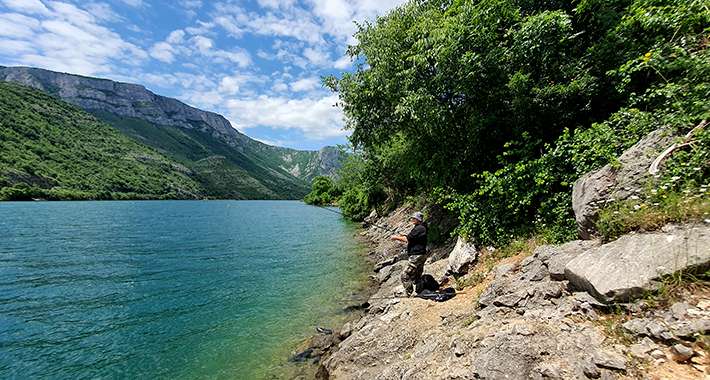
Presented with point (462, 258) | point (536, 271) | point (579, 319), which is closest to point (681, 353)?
point (579, 319)

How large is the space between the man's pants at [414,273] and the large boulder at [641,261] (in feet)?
18.5

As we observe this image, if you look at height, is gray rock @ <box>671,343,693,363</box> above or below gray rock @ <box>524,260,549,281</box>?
below

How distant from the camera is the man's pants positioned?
11.9 metres

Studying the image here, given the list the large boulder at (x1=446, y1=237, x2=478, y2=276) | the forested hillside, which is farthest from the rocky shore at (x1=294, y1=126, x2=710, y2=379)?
the large boulder at (x1=446, y1=237, x2=478, y2=276)

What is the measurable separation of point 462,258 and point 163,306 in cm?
1479

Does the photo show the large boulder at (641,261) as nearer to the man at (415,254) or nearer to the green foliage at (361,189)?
the man at (415,254)

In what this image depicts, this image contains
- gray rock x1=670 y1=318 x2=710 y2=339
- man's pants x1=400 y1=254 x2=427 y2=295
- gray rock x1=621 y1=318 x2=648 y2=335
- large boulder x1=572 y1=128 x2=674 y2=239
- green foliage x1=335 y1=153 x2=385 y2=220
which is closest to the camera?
gray rock x1=670 y1=318 x2=710 y2=339

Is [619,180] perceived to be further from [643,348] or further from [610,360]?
[610,360]

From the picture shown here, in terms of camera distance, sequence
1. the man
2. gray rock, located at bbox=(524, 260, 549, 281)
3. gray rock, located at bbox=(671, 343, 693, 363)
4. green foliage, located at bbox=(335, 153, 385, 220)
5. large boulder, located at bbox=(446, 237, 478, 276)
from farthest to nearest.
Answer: green foliage, located at bbox=(335, 153, 385, 220)
large boulder, located at bbox=(446, 237, 478, 276)
the man
gray rock, located at bbox=(524, 260, 549, 281)
gray rock, located at bbox=(671, 343, 693, 363)

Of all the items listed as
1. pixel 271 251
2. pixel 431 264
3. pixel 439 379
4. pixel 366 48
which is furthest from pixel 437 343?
pixel 271 251

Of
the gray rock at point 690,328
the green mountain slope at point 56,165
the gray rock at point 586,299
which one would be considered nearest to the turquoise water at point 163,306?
the gray rock at point 586,299

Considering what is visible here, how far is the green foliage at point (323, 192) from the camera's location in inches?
5072

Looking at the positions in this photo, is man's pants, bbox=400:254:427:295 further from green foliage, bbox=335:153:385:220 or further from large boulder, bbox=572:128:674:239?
green foliage, bbox=335:153:385:220

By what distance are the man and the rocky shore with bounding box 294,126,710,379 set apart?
1.62m
